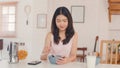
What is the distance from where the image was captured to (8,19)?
6.14 m

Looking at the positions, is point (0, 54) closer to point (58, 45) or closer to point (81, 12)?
point (81, 12)

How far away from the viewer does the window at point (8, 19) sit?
6.03 metres

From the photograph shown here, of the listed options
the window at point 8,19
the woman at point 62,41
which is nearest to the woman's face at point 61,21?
the woman at point 62,41

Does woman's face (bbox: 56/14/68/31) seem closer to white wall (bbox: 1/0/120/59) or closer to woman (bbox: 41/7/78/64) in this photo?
woman (bbox: 41/7/78/64)

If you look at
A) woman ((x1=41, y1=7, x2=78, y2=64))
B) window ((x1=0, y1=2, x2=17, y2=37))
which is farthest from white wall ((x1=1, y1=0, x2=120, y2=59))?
woman ((x1=41, y1=7, x2=78, y2=64))

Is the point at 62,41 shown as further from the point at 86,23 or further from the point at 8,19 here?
the point at 8,19

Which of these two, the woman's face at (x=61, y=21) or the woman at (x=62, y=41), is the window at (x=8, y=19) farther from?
the woman's face at (x=61, y=21)

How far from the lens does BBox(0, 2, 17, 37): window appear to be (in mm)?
6031

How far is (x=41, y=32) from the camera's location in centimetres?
518

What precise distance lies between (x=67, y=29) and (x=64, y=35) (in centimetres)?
7

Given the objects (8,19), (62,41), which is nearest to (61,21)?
(62,41)

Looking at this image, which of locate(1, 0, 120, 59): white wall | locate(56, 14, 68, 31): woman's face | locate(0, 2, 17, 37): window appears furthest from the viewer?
locate(0, 2, 17, 37): window

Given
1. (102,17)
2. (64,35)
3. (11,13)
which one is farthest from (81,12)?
(64,35)

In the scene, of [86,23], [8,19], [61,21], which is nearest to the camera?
[61,21]
